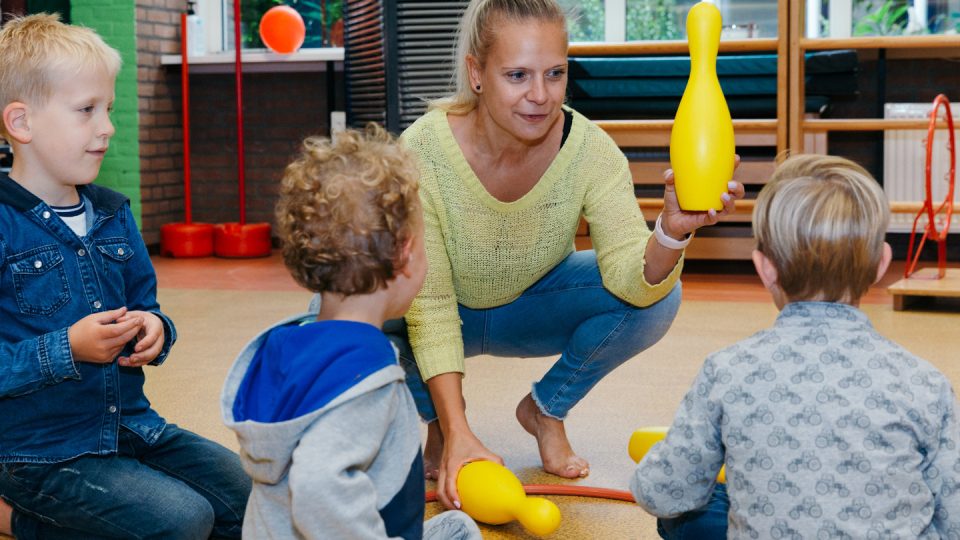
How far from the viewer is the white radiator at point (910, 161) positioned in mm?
4285

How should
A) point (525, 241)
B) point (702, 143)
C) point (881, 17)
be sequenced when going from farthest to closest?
point (881, 17) < point (525, 241) < point (702, 143)

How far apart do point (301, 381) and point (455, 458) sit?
1.83ft

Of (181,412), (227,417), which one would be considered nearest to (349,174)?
(227,417)

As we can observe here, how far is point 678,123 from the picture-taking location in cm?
141

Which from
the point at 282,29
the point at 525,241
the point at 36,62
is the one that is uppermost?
the point at 282,29

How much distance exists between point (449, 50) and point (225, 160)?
5.93 ft

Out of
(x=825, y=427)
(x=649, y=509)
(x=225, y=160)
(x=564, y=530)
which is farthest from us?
(x=225, y=160)

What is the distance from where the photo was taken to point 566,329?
188 cm

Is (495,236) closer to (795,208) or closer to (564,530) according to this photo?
(564,530)

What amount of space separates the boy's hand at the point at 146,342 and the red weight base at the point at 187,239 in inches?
137

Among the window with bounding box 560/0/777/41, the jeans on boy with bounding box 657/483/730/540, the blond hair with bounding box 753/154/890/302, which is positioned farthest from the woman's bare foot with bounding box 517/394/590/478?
the window with bounding box 560/0/777/41

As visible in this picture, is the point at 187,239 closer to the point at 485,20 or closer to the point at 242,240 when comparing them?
the point at 242,240

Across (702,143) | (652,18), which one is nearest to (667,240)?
(702,143)

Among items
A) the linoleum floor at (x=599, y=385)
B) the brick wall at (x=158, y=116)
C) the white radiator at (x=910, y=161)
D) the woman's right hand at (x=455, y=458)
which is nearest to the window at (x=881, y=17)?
the white radiator at (x=910, y=161)
